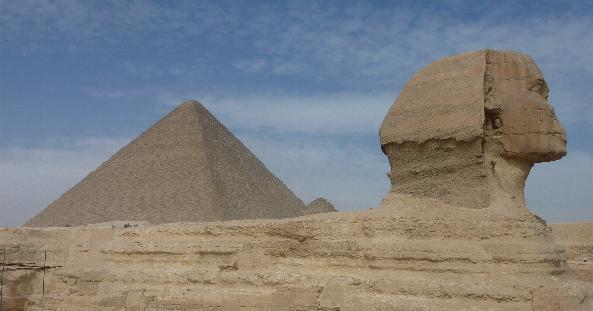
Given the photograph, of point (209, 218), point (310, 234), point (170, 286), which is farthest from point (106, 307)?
point (209, 218)

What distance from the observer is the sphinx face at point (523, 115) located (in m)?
7.44

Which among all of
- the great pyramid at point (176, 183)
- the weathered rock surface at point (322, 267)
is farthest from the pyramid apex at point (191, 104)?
the weathered rock surface at point (322, 267)

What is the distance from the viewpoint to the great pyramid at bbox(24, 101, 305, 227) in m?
18.9

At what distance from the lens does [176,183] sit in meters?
19.2

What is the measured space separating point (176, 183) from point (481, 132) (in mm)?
13379

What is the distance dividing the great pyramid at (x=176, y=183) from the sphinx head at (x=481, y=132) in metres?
11.2

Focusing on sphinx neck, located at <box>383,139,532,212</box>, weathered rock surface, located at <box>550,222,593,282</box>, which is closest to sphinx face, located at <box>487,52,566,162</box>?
sphinx neck, located at <box>383,139,532,212</box>

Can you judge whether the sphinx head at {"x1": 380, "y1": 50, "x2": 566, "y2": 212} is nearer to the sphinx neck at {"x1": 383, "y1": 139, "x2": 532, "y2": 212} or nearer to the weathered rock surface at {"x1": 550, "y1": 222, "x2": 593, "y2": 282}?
the sphinx neck at {"x1": 383, "y1": 139, "x2": 532, "y2": 212}

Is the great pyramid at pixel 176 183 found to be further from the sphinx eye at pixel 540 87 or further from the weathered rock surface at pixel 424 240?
the sphinx eye at pixel 540 87

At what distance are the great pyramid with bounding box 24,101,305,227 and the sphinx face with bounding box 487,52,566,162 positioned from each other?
11762 millimetres

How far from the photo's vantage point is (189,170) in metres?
19.3

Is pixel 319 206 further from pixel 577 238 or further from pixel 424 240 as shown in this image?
pixel 424 240

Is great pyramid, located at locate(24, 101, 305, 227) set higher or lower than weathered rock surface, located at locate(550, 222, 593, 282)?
higher

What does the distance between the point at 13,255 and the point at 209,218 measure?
8.04m
